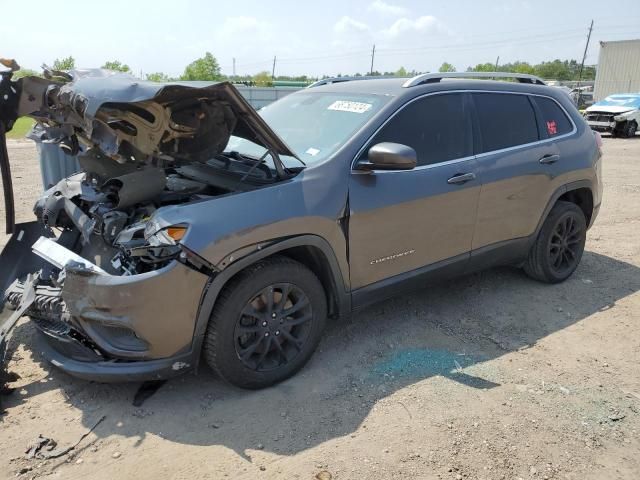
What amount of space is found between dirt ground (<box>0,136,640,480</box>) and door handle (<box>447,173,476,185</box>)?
1.15 meters

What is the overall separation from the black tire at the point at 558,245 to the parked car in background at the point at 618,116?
1778 centimetres

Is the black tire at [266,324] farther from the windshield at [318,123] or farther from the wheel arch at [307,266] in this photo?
the windshield at [318,123]

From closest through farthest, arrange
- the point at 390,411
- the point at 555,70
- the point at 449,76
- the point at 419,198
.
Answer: the point at 390,411
the point at 419,198
the point at 449,76
the point at 555,70

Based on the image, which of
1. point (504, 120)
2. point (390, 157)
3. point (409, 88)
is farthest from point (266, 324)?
point (504, 120)

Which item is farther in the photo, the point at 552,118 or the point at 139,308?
the point at 552,118

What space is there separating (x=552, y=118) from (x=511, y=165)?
89 centimetres

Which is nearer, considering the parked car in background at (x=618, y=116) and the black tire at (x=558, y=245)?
the black tire at (x=558, y=245)

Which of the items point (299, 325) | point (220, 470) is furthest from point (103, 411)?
point (299, 325)

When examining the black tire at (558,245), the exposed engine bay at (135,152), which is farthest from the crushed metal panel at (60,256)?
the black tire at (558,245)

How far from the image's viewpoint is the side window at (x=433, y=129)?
3.79 metres

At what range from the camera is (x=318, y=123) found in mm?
3986

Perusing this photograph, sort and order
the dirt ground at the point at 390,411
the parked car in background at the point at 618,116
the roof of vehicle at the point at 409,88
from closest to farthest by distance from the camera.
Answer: the dirt ground at the point at 390,411 → the roof of vehicle at the point at 409,88 → the parked car in background at the point at 618,116

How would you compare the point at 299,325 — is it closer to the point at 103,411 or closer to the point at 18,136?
the point at 103,411

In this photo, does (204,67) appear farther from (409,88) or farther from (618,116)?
(409,88)
